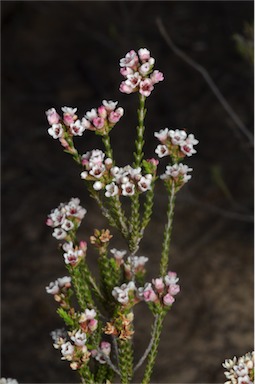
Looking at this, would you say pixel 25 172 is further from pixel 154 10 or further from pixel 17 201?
pixel 154 10

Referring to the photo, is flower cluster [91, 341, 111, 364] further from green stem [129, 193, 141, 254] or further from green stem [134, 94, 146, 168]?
green stem [134, 94, 146, 168]

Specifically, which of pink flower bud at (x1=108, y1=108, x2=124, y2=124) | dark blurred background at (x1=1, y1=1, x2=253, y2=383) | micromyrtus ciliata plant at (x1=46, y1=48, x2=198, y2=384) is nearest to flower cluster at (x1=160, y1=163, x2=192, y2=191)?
micromyrtus ciliata plant at (x1=46, y1=48, x2=198, y2=384)

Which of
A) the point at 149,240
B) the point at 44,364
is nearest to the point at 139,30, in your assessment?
the point at 149,240

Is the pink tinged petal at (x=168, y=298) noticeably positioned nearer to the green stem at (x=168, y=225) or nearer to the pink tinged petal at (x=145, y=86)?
the green stem at (x=168, y=225)

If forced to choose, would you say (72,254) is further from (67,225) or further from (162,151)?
Answer: (162,151)

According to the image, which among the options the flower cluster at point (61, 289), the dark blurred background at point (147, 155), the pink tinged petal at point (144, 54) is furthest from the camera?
the dark blurred background at point (147, 155)

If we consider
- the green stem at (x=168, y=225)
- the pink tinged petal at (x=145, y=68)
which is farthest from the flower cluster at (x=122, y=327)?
the pink tinged petal at (x=145, y=68)
